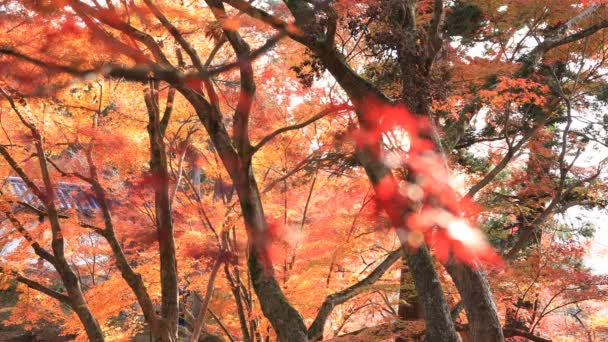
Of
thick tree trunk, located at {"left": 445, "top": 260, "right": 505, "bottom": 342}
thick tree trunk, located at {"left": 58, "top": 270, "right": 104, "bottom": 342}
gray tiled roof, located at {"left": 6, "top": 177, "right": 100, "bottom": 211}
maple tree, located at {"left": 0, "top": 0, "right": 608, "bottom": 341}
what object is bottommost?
thick tree trunk, located at {"left": 445, "top": 260, "right": 505, "bottom": 342}

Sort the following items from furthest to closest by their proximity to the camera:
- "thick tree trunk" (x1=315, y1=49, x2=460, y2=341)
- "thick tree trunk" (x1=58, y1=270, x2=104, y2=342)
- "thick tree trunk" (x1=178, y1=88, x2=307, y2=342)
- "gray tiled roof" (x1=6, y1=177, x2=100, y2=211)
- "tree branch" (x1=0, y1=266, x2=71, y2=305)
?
"gray tiled roof" (x1=6, y1=177, x2=100, y2=211), "thick tree trunk" (x1=58, y1=270, x2=104, y2=342), "tree branch" (x1=0, y1=266, x2=71, y2=305), "thick tree trunk" (x1=178, y1=88, x2=307, y2=342), "thick tree trunk" (x1=315, y1=49, x2=460, y2=341)

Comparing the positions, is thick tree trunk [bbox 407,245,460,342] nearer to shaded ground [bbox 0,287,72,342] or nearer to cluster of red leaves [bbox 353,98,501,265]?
cluster of red leaves [bbox 353,98,501,265]

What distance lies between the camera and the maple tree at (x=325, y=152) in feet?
18.9

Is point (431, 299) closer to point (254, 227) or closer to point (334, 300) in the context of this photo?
point (334, 300)

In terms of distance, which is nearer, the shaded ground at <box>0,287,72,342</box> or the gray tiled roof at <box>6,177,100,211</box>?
the shaded ground at <box>0,287,72,342</box>

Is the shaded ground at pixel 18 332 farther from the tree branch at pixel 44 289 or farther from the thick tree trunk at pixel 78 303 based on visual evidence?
the thick tree trunk at pixel 78 303

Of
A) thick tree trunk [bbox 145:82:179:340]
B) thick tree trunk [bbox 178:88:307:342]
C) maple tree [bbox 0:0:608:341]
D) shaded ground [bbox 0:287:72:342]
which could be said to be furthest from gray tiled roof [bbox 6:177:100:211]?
thick tree trunk [bbox 178:88:307:342]

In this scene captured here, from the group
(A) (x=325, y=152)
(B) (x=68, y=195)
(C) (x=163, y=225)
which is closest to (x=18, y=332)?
(B) (x=68, y=195)

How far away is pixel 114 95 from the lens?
9453 millimetres

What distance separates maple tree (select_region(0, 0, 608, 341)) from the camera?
227 inches

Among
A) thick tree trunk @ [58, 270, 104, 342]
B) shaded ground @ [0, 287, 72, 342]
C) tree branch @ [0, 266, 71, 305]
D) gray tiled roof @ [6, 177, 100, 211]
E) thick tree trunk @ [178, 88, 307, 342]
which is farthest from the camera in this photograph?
gray tiled roof @ [6, 177, 100, 211]

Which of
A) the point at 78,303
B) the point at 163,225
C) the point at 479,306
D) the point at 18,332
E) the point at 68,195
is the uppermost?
the point at 68,195

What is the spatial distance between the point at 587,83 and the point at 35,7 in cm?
889

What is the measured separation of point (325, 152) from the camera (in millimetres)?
9938
